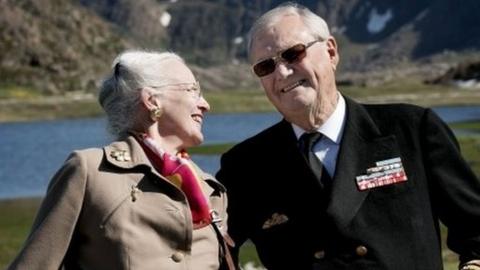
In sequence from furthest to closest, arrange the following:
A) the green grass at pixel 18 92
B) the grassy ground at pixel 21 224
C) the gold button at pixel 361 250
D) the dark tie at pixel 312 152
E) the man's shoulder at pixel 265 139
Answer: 1. the green grass at pixel 18 92
2. the grassy ground at pixel 21 224
3. the man's shoulder at pixel 265 139
4. the dark tie at pixel 312 152
5. the gold button at pixel 361 250

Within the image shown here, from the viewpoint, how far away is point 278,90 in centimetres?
720

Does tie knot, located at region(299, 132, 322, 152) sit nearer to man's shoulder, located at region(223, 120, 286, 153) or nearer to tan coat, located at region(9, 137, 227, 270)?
man's shoulder, located at region(223, 120, 286, 153)

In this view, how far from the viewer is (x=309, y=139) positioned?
7.33m

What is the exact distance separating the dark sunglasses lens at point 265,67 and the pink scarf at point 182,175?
2.86ft

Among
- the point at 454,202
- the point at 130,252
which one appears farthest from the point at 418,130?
the point at 130,252

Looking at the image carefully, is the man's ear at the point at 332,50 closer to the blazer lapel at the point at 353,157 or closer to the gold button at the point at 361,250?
the blazer lapel at the point at 353,157

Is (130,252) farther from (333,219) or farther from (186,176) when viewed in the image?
(333,219)

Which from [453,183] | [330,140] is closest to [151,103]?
[330,140]

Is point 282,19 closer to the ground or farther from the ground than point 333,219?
farther from the ground

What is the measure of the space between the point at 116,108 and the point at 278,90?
1068mm

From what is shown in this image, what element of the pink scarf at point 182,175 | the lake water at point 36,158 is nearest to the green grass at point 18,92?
the lake water at point 36,158

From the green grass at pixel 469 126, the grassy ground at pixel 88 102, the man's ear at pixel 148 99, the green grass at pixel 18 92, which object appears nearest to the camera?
the man's ear at pixel 148 99

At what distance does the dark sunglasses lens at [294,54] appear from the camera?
714 cm

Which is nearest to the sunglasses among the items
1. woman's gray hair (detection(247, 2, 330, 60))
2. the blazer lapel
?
woman's gray hair (detection(247, 2, 330, 60))
